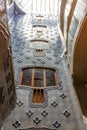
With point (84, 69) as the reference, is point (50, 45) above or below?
below

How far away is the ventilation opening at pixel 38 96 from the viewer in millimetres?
7213

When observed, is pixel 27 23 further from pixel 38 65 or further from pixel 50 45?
pixel 38 65

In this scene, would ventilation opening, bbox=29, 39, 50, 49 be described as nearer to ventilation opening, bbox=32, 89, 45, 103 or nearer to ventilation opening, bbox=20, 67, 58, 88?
ventilation opening, bbox=20, 67, 58, 88

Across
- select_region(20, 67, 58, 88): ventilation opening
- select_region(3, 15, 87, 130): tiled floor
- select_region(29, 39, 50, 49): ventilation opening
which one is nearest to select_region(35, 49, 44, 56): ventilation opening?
select_region(3, 15, 87, 130): tiled floor

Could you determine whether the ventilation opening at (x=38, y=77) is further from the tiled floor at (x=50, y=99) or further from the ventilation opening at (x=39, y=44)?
the ventilation opening at (x=39, y=44)

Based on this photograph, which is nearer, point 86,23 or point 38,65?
point 86,23

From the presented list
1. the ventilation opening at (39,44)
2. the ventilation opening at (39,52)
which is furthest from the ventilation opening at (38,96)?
the ventilation opening at (39,44)

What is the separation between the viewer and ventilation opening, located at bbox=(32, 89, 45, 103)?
7.21 m

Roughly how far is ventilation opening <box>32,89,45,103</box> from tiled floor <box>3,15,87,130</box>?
0.62ft

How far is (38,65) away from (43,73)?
0.57 metres

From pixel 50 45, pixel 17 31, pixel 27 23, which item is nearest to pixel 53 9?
pixel 27 23

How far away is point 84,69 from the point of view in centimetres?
698

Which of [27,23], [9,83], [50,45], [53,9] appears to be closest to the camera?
[9,83]

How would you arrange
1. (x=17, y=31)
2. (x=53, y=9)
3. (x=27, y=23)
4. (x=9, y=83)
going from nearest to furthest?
(x=9, y=83) < (x=17, y=31) < (x=27, y=23) < (x=53, y=9)
